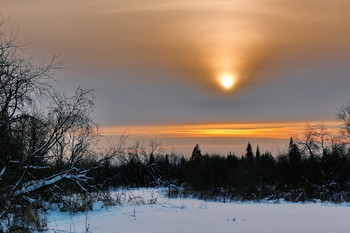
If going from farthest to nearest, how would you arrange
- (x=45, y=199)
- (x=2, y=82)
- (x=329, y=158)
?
(x=329, y=158) → (x=45, y=199) → (x=2, y=82)

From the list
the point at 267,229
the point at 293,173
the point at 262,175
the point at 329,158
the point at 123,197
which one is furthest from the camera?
the point at 262,175

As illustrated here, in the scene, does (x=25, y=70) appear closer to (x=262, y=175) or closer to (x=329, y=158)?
(x=329, y=158)

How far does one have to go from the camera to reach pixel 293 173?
49.0 m

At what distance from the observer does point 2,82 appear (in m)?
8.84

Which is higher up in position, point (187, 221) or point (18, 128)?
point (18, 128)

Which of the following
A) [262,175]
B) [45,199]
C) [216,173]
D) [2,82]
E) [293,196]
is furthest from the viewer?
[216,173]

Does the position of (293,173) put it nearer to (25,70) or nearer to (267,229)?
(267,229)

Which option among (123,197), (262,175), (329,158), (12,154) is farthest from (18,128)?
(262,175)

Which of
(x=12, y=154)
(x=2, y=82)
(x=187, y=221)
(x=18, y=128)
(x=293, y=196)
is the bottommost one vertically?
(x=293, y=196)

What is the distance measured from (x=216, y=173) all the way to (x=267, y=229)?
173 ft

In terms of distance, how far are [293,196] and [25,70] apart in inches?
1362

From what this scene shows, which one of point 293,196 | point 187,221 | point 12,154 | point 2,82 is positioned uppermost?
point 2,82

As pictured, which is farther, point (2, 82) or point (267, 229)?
point (267, 229)

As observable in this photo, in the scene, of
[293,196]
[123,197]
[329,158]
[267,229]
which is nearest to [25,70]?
[267,229]
